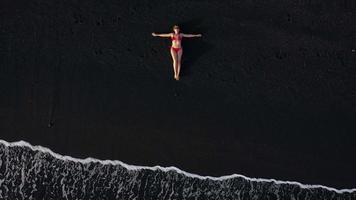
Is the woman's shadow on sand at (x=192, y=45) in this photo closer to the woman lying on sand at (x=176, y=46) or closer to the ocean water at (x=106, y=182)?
the woman lying on sand at (x=176, y=46)

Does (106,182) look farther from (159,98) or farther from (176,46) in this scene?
(176,46)

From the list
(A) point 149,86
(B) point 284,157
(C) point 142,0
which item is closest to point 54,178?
(A) point 149,86

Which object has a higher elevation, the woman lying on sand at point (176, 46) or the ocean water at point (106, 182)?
the woman lying on sand at point (176, 46)

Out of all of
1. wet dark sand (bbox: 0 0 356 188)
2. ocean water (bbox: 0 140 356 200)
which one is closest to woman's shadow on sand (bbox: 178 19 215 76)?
wet dark sand (bbox: 0 0 356 188)

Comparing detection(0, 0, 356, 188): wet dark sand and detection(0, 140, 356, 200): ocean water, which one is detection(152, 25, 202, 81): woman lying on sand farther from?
detection(0, 140, 356, 200): ocean water

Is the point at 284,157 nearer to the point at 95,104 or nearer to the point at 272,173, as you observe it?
the point at 272,173

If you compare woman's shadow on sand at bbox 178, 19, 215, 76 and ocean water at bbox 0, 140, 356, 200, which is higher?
woman's shadow on sand at bbox 178, 19, 215, 76

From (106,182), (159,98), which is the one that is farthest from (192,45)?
(106,182)

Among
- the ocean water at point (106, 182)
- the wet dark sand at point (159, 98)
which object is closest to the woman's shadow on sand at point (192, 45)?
the wet dark sand at point (159, 98)
